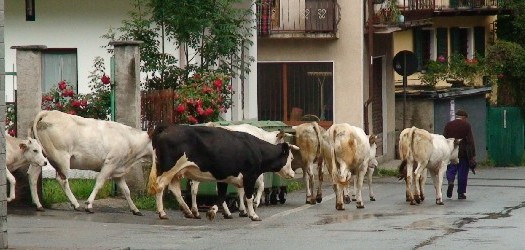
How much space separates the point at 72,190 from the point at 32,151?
3114 millimetres

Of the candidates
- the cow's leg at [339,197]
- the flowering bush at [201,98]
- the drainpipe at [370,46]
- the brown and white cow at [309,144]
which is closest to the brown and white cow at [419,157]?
the brown and white cow at [309,144]

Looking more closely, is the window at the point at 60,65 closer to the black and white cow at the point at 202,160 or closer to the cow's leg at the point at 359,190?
the cow's leg at the point at 359,190

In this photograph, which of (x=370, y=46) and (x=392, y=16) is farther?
(x=392, y=16)

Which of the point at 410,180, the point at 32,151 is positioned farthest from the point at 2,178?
the point at 410,180

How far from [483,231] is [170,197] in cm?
656

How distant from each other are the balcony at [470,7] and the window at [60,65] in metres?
24.3

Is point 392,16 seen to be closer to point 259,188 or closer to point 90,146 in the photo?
point 259,188

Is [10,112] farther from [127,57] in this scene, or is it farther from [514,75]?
[514,75]

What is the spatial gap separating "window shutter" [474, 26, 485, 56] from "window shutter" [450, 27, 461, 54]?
0.67 meters

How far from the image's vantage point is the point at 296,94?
41.3m

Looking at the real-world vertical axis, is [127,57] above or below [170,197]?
above

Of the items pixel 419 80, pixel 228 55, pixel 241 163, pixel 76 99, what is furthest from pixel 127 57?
pixel 419 80

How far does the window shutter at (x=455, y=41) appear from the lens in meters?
56.0

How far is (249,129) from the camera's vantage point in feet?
84.6
